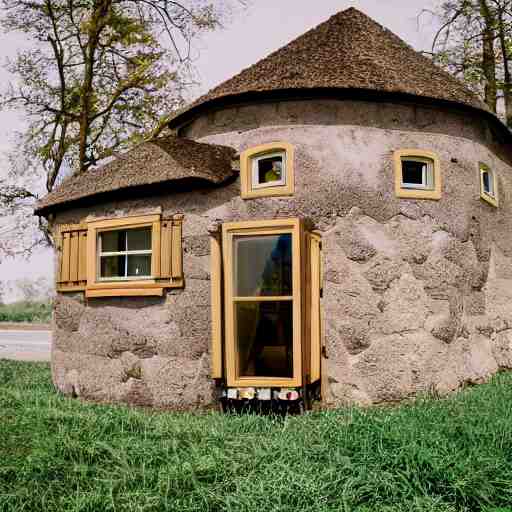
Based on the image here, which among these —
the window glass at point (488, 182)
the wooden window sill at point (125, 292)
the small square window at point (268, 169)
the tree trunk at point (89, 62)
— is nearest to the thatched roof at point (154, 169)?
the small square window at point (268, 169)

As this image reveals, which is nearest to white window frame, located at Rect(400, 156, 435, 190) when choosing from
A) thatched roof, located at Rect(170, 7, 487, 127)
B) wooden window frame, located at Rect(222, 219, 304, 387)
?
thatched roof, located at Rect(170, 7, 487, 127)

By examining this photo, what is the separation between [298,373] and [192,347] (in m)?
1.54

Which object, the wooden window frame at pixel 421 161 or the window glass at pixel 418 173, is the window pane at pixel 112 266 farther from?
the window glass at pixel 418 173

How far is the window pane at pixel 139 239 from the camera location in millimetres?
8930

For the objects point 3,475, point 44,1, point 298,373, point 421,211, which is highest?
point 44,1

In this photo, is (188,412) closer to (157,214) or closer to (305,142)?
(157,214)

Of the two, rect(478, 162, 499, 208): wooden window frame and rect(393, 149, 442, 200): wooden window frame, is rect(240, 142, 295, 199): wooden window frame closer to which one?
rect(393, 149, 442, 200): wooden window frame

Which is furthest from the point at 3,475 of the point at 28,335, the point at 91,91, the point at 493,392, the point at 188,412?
the point at 28,335

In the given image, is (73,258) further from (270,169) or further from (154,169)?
(270,169)

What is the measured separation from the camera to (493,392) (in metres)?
7.96

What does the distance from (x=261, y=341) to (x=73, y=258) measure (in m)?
3.41

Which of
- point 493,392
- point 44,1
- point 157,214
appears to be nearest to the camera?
point 493,392

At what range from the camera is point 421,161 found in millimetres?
8523

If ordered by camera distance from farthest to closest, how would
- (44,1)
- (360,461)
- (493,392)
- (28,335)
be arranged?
(28,335) < (44,1) < (493,392) < (360,461)
